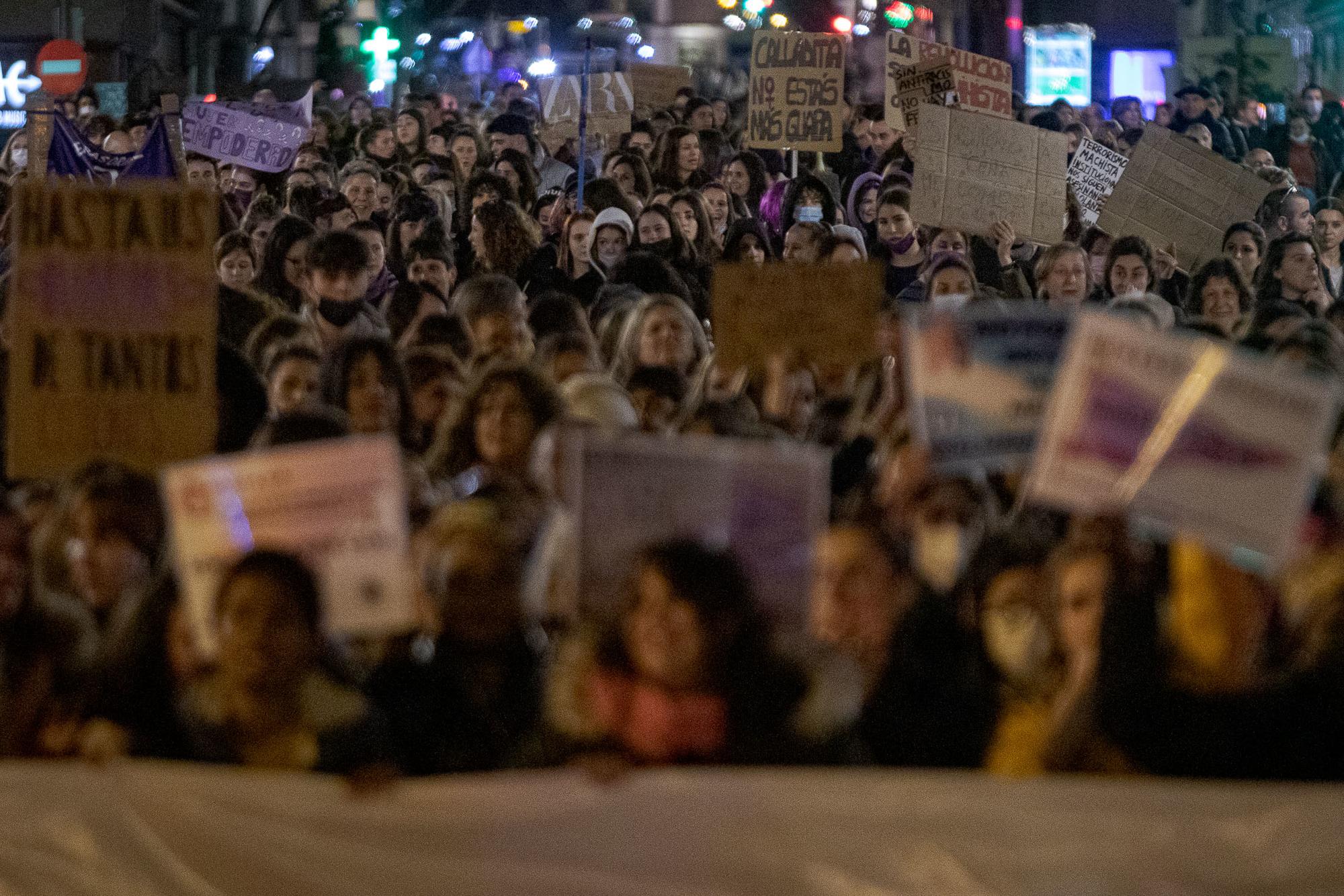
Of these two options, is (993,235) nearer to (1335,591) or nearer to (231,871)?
(1335,591)

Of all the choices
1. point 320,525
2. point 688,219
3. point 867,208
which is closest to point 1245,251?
point 688,219

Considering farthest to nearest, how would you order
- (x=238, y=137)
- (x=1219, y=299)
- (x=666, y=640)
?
(x=238, y=137)
(x=1219, y=299)
(x=666, y=640)

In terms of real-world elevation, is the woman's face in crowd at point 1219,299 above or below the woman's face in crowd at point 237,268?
below

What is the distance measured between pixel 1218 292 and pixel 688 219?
9.97 ft

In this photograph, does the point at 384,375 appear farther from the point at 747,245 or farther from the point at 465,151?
the point at 465,151

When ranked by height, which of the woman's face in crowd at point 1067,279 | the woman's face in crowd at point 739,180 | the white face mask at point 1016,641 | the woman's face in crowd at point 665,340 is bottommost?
the white face mask at point 1016,641

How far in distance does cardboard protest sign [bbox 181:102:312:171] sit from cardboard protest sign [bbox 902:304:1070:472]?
9.17 meters

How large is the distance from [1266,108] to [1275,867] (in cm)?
1934

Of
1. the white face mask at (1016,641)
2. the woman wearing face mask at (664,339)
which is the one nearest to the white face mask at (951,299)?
the woman wearing face mask at (664,339)

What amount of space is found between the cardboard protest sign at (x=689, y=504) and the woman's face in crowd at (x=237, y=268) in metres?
4.56

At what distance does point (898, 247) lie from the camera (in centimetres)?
907

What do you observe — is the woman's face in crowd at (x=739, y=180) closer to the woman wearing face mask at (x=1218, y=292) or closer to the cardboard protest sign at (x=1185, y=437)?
the woman wearing face mask at (x=1218, y=292)

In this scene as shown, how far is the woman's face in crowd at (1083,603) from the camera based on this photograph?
11.6 feet

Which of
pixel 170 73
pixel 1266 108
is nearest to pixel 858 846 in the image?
pixel 1266 108
